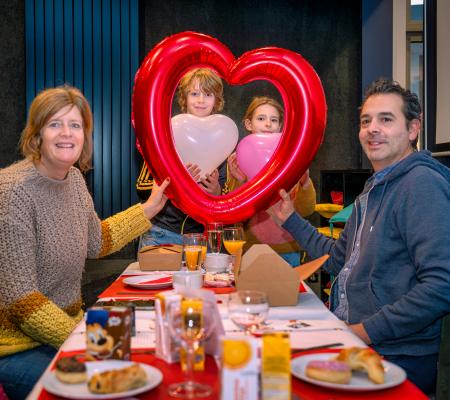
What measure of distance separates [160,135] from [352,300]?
3.19 ft

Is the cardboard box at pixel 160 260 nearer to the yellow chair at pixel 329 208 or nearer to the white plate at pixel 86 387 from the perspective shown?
the white plate at pixel 86 387

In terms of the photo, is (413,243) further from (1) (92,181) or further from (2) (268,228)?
(1) (92,181)

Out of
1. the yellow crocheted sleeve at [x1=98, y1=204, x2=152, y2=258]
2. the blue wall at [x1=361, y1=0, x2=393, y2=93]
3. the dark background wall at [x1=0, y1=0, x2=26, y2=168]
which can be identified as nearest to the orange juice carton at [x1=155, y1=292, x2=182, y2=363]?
the yellow crocheted sleeve at [x1=98, y1=204, x2=152, y2=258]

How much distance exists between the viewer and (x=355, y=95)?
5.84 meters

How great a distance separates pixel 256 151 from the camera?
8.27ft

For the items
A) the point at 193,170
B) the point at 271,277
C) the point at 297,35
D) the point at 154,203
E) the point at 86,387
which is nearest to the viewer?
the point at 86,387

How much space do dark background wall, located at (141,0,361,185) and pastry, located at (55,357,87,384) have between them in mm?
4973

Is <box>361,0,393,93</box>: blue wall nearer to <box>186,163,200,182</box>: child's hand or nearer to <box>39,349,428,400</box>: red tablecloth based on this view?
<box>186,163,200,182</box>: child's hand

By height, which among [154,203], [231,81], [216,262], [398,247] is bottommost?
[216,262]

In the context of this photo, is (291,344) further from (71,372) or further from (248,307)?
(71,372)

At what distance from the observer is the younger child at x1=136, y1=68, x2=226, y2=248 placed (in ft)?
8.30

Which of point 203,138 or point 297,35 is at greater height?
point 297,35

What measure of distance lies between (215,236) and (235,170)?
683 mm

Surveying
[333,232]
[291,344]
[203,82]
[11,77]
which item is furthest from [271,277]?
[11,77]
